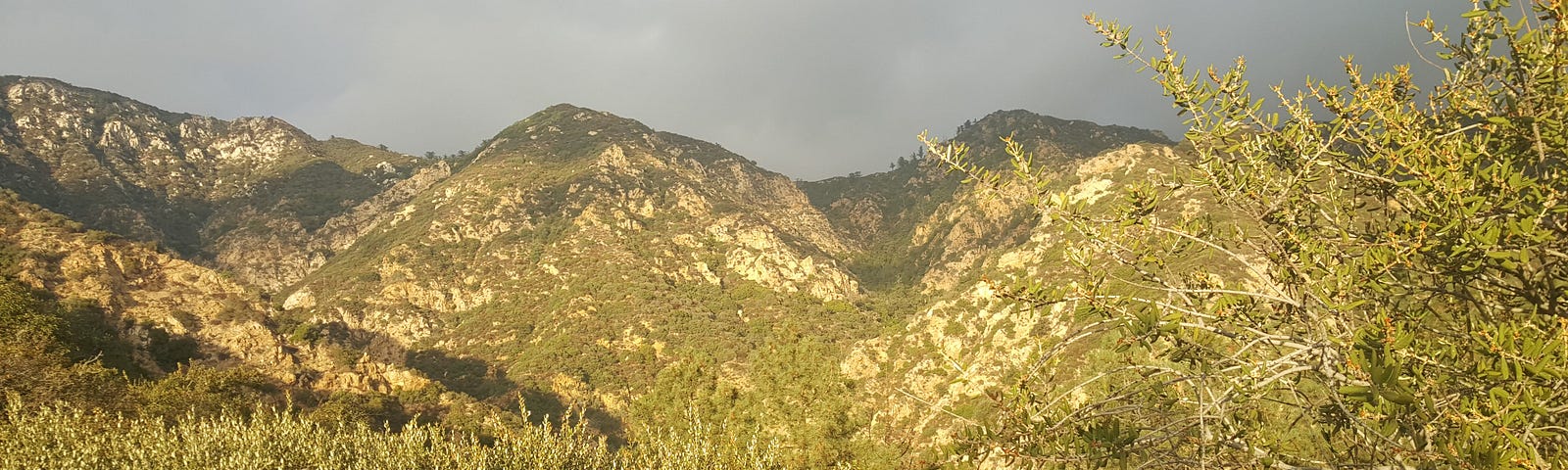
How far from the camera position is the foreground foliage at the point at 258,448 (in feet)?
50.0

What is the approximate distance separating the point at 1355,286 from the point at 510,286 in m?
116

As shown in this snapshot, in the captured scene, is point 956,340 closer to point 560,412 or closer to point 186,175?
point 560,412

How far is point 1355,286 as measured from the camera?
430 centimetres

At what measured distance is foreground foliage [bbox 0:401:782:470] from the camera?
50.0 feet

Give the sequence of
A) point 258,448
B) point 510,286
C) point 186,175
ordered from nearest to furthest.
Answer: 1. point 258,448
2. point 510,286
3. point 186,175

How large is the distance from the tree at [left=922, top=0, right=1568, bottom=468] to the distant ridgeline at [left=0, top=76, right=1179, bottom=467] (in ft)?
2.15

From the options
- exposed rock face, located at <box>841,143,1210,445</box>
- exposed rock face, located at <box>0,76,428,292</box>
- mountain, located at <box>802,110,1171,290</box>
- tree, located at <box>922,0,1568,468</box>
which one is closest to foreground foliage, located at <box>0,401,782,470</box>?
tree, located at <box>922,0,1568,468</box>

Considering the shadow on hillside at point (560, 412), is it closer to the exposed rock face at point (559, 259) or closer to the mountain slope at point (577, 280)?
the mountain slope at point (577, 280)

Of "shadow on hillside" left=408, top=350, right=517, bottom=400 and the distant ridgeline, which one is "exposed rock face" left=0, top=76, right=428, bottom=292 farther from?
"shadow on hillside" left=408, top=350, right=517, bottom=400

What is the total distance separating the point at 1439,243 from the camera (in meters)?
3.85

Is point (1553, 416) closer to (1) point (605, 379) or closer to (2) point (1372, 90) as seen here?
(2) point (1372, 90)

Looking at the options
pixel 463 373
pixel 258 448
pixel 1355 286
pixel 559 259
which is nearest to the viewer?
pixel 1355 286

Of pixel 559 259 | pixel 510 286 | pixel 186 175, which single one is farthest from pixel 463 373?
pixel 186 175

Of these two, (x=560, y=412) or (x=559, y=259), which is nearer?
(x=560, y=412)
